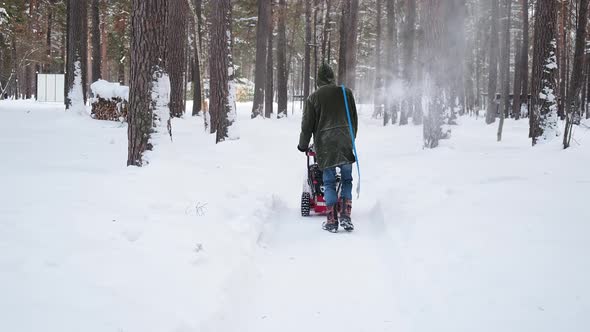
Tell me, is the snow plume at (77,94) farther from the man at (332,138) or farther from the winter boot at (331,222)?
the winter boot at (331,222)

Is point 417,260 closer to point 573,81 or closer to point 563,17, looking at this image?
point 573,81

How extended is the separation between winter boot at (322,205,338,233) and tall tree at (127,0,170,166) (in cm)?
292

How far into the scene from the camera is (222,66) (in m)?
11.8

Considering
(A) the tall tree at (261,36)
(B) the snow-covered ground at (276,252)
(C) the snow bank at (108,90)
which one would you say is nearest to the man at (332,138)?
(B) the snow-covered ground at (276,252)

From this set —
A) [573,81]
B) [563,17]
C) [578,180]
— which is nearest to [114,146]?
[578,180]

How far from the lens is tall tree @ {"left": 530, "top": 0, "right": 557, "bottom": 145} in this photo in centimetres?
1112

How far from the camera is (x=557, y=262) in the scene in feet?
13.0

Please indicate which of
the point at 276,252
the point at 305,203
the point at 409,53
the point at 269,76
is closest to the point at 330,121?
the point at 305,203

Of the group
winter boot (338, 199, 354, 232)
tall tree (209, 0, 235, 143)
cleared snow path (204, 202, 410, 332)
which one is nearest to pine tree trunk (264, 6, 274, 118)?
tall tree (209, 0, 235, 143)

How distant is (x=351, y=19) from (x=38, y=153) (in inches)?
601

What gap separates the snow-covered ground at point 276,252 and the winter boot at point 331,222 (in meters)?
0.14

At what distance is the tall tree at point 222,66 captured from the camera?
11.7 m

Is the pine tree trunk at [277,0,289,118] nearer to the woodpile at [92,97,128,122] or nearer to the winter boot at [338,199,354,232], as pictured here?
the woodpile at [92,97,128,122]

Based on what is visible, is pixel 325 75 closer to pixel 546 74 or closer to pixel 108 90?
pixel 546 74
